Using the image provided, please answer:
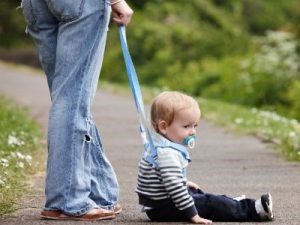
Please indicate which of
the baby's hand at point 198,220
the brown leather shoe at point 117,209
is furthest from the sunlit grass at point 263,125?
the baby's hand at point 198,220

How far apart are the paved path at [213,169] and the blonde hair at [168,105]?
1.88 feet

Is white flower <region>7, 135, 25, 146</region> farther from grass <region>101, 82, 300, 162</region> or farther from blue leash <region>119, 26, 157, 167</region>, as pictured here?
blue leash <region>119, 26, 157, 167</region>

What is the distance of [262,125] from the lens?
12.4 meters

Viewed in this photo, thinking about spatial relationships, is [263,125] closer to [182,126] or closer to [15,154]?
[15,154]

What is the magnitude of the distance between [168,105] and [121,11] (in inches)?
21.7

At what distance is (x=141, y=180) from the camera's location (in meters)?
5.76

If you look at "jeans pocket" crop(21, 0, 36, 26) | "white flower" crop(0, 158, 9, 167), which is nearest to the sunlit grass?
"white flower" crop(0, 158, 9, 167)

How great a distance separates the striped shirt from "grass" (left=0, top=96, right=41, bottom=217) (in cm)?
83

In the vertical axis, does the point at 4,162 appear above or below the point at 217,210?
below

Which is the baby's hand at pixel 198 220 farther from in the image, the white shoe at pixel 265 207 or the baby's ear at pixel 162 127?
the baby's ear at pixel 162 127

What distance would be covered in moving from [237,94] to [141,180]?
15511 millimetres

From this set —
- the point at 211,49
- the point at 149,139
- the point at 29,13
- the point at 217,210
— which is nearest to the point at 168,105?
the point at 149,139

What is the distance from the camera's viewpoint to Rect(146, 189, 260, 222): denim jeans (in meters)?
5.74

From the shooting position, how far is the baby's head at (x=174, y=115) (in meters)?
5.69
